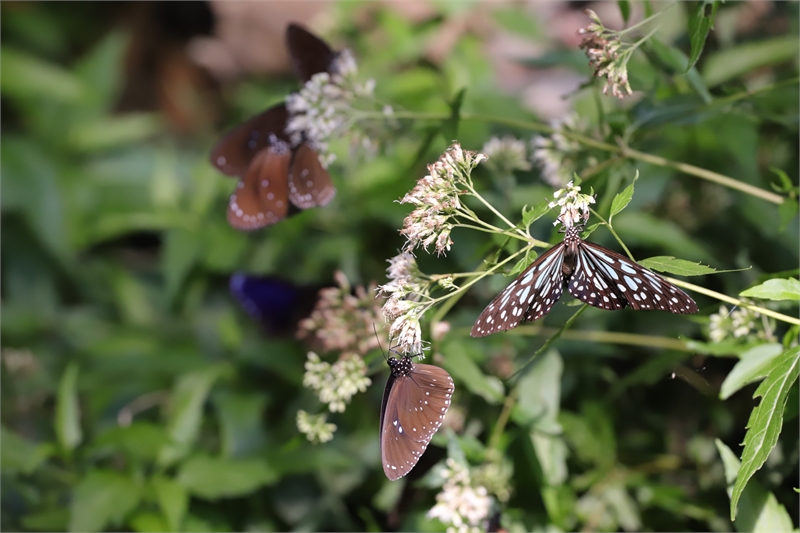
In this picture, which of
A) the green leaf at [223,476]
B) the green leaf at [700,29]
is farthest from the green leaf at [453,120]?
the green leaf at [223,476]

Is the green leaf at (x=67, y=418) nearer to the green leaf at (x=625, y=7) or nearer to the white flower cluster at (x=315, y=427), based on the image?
the white flower cluster at (x=315, y=427)

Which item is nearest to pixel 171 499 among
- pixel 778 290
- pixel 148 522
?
pixel 148 522

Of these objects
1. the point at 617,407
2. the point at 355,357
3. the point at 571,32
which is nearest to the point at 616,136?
the point at 355,357

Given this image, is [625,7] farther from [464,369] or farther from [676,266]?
[464,369]

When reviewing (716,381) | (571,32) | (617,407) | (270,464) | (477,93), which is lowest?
(270,464)

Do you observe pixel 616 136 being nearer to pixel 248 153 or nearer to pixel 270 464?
pixel 248 153

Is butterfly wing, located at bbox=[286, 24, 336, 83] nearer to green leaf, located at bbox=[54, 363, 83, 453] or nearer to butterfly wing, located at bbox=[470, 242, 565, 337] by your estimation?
butterfly wing, located at bbox=[470, 242, 565, 337]
